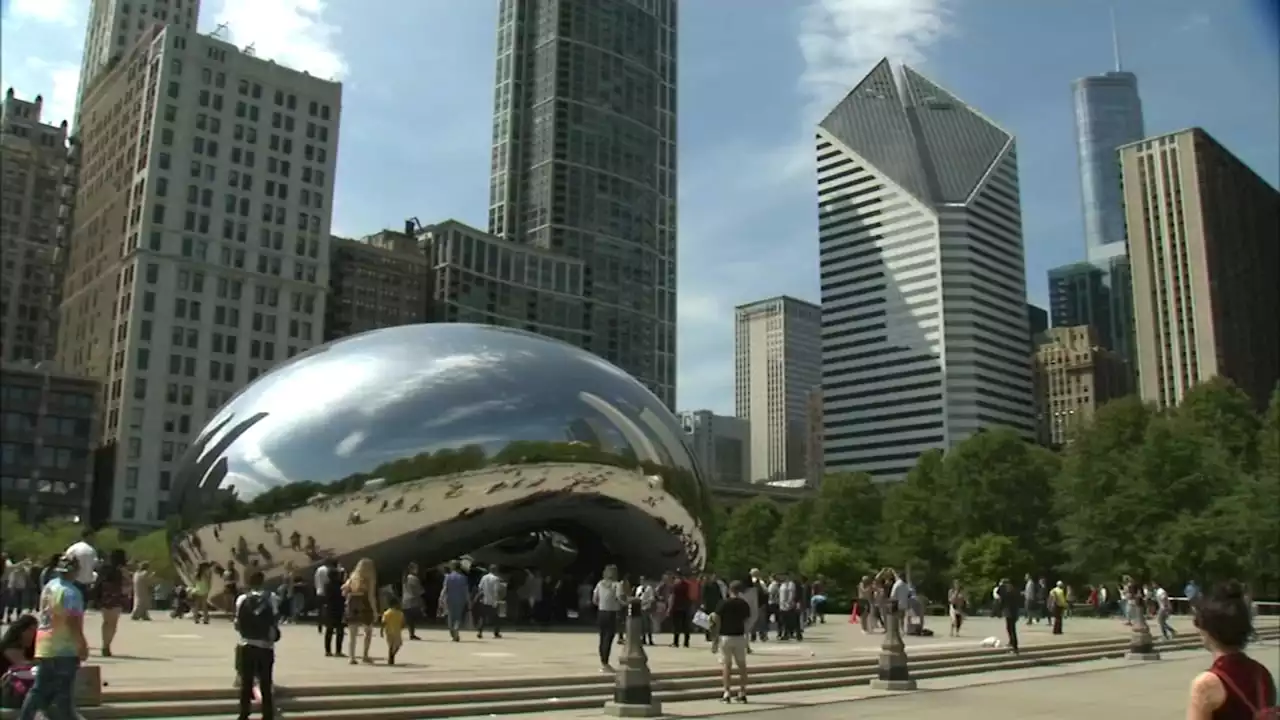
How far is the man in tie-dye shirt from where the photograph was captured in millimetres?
8414

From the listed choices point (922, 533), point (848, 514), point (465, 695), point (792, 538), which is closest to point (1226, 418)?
point (922, 533)

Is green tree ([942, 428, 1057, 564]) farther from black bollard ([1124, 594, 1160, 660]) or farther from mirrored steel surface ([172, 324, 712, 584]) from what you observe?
mirrored steel surface ([172, 324, 712, 584])

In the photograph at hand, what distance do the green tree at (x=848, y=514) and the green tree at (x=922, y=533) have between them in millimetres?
5532

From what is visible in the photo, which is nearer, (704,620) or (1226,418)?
(704,620)

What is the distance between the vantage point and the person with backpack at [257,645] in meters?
10.2

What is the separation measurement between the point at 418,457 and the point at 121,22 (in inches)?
5524

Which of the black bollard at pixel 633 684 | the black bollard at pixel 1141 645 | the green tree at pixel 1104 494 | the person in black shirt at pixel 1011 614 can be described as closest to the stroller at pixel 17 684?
the black bollard at pixel 633 684

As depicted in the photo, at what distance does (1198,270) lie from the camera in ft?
348

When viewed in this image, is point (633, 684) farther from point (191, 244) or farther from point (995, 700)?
point (191, 244)

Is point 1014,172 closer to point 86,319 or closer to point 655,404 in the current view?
point 86,319

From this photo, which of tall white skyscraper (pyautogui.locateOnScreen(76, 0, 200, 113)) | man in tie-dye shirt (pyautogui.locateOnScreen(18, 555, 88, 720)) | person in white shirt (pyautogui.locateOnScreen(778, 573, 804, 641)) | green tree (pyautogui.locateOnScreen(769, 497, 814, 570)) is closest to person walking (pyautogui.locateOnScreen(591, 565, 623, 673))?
man in tie-dye shirt (pyautogui.locateOnScreen(18, 555, 88, 720))

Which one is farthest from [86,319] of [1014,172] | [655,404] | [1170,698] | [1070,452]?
[1014,172]

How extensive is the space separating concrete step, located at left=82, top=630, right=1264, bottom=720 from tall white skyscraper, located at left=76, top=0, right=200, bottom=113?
142 m

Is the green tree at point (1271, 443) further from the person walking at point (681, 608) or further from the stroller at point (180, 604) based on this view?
the stroller at point (180, 604)
